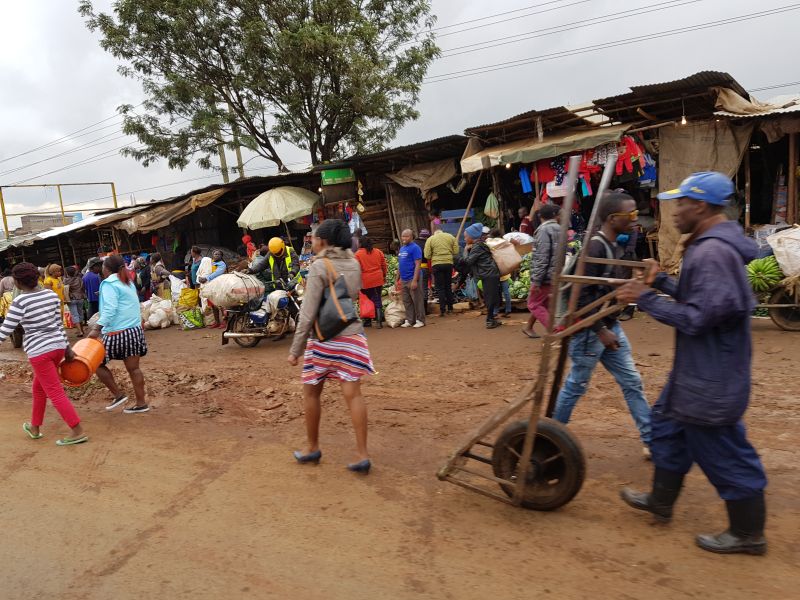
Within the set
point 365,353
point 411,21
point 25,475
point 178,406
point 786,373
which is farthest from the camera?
point 411,21

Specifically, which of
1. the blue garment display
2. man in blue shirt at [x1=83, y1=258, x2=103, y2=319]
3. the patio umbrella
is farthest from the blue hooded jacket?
the patio umbrella

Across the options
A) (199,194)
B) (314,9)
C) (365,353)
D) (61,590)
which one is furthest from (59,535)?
(314,9)

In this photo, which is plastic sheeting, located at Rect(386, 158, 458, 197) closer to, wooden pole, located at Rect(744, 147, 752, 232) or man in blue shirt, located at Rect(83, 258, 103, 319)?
wooden pole, located at Rect(744, 147, 752, 232)

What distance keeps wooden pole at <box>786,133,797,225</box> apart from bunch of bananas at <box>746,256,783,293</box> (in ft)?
9.53

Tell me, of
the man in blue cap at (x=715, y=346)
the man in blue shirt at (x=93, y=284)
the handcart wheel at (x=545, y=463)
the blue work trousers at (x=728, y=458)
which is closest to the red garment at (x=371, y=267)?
the man in blue shirt at (x=93, y=284)

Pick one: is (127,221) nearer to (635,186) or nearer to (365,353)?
(635,186)

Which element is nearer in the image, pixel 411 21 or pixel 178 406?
pixel 178 406

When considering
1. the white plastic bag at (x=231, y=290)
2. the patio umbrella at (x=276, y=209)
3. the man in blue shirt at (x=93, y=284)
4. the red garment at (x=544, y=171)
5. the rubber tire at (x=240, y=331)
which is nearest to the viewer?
the white plastic bag at (x=231, y=290)

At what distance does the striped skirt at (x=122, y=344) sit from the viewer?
5789 mm

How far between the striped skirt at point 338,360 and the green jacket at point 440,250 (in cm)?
630

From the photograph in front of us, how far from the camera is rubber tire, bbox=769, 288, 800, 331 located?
723 cm

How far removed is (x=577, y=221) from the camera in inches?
451

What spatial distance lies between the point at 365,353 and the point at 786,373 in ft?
14.8

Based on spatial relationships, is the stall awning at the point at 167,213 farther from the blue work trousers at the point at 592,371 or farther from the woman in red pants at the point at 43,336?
the blue work trousers at the point at 592,371
